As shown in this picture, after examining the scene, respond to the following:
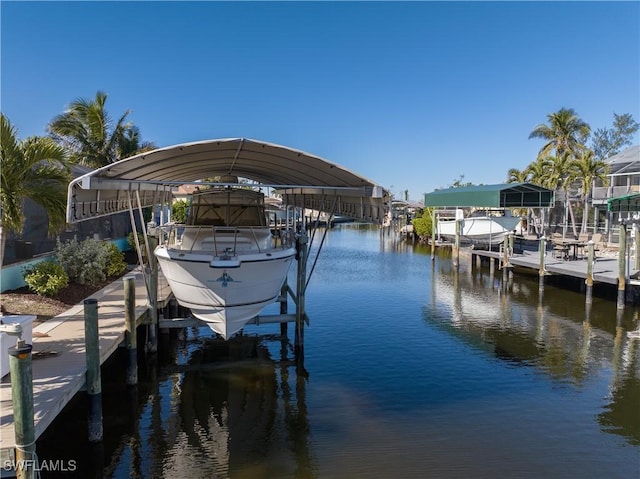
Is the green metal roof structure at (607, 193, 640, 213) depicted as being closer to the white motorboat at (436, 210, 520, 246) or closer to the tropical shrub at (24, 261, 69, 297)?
Answer: the white motorboat at (436, 210, 520, 246)

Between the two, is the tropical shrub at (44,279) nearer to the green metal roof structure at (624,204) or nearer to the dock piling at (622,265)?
the dock piling at (622,265)

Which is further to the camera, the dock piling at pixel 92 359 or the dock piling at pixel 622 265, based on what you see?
the dock piling at pixel 622 265

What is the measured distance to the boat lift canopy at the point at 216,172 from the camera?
32.1 feet

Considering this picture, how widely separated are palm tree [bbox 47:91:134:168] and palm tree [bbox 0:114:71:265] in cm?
1466

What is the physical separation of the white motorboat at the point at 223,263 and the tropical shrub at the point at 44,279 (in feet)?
11.4

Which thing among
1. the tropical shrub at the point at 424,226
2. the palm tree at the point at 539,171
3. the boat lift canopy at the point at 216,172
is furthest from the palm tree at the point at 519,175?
the boat lift canopy at the point at 216,172

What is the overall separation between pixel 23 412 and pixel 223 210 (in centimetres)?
759

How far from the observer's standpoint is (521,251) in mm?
28109

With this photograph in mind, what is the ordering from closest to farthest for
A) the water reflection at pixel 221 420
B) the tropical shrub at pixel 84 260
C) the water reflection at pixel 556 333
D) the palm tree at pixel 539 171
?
1. the water reflection at pixel 221 420
2. the water reflection at pixel 556 333
3. the tropical shrub at pixel 84 260
4. the palm tree at pixel 539 171

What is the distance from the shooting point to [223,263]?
392 inches

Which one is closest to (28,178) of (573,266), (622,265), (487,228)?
(622,265)

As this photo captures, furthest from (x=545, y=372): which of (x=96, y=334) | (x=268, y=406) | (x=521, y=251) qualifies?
(x=521, y=251)

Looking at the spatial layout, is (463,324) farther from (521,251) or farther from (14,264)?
(14,264)

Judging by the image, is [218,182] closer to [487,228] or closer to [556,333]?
[556,333]
